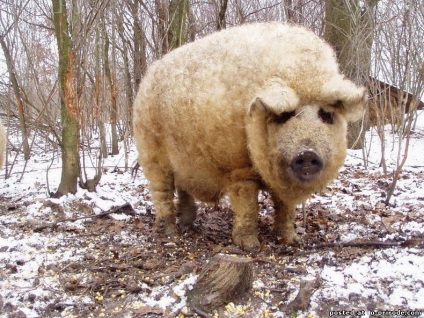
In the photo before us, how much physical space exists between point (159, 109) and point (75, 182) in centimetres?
194

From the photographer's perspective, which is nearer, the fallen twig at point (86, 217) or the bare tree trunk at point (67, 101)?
the fallen twig at point (86, 217)

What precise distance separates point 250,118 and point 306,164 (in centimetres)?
63

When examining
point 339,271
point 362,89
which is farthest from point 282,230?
point 362,89

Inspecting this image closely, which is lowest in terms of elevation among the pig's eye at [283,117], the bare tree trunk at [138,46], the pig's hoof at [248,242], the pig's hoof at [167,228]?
the pig's hoof at [167,228]

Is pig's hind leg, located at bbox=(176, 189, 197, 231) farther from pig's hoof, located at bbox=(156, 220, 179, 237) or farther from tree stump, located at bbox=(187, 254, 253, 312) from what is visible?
tree stump, located at bbox=(187, 254, 253, 312)

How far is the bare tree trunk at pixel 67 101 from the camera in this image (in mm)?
5691

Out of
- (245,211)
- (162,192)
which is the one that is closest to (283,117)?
(245,211)

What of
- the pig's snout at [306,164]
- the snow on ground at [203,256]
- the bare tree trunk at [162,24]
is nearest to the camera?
the snow on ground at [203,256]

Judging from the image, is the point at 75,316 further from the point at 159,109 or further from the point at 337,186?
the point at 337,186

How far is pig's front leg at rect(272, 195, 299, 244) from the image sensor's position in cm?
435

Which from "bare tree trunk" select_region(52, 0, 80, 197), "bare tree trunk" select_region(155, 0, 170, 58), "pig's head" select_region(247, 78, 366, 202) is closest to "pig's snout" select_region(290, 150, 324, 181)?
"pig's head" select_region(247, 78, 366, 202)

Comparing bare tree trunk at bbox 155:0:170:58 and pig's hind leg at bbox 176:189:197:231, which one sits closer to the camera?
pig's hind leg at bbox 176:189:197:231

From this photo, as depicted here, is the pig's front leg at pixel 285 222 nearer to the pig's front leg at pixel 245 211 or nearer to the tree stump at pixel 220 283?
the pig's front leg at pixel 245 211

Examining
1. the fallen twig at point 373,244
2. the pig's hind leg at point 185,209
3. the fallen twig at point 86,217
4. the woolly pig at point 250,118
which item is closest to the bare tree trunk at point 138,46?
the fallen twig at point 86,217
